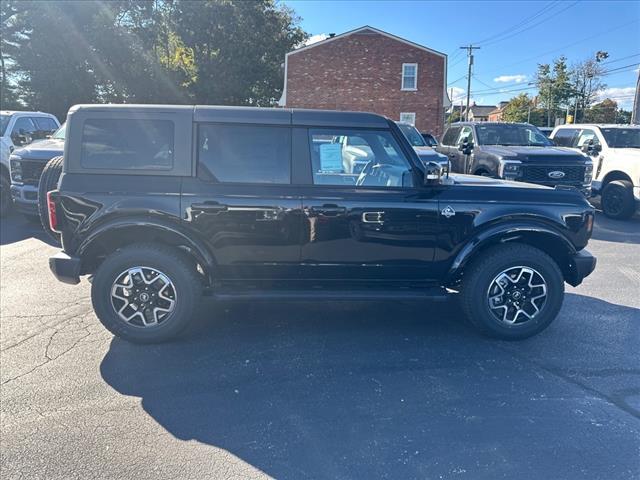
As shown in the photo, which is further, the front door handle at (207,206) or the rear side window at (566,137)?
the rear side window at (566,137)

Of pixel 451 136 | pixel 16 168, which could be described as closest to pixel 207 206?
pixel 16 168

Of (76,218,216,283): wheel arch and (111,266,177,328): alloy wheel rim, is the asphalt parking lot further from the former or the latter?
(76,218,216,283): wheel arch

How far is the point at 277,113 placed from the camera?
3.92 meters

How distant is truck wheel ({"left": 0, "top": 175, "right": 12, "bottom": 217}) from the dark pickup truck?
28.7 feet

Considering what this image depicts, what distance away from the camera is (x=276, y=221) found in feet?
12.6

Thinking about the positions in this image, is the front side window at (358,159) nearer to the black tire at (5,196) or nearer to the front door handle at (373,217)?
the front door handle at (373,217)

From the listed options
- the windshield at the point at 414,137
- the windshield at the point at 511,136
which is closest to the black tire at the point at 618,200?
the windshield at the point at 511,136

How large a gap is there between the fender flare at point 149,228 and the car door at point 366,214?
→ 84cm

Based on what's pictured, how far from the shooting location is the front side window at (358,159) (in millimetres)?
3932

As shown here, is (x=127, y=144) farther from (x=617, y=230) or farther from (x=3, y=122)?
(x=617, y=230)

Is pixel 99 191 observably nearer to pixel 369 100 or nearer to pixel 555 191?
pixel 555 191

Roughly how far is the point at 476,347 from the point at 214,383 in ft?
7.15

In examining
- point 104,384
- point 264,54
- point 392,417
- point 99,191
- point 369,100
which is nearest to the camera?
point 392,417

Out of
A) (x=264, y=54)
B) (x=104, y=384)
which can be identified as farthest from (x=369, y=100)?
(x=104, y=384)
